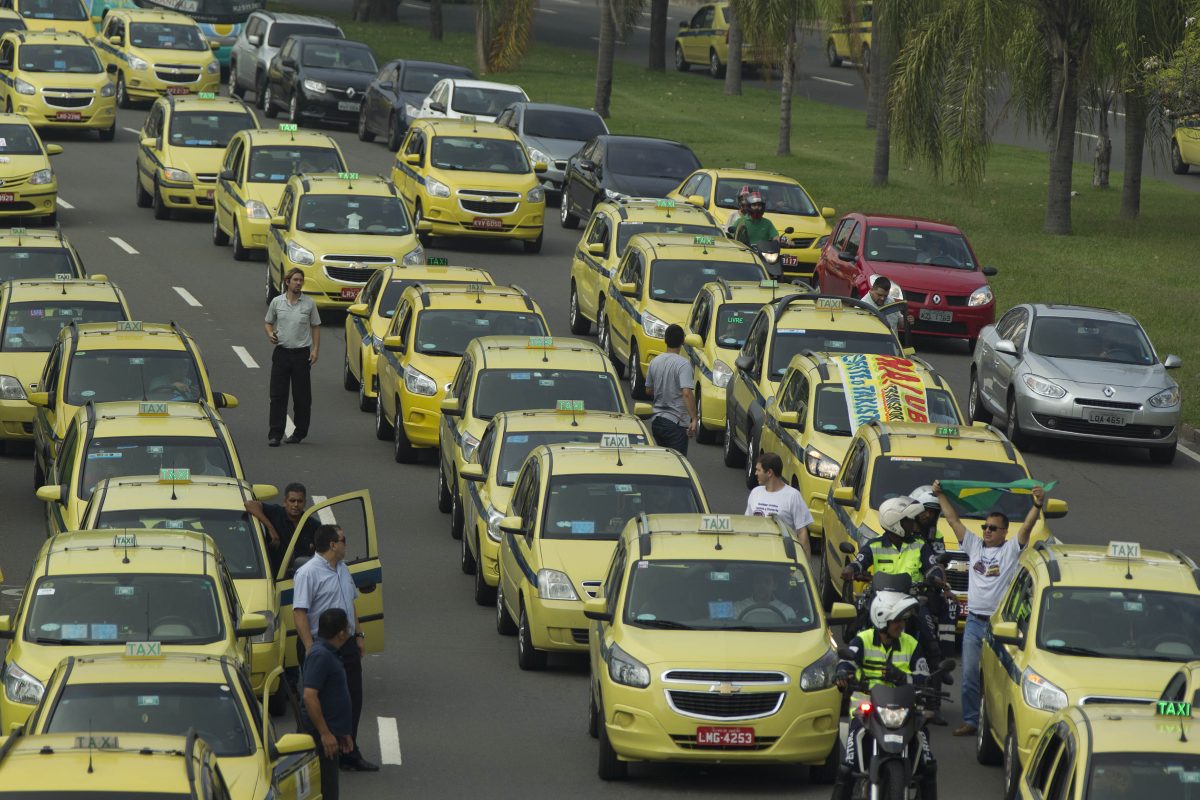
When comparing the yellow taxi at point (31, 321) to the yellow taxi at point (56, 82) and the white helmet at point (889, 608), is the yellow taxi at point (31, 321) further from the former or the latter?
the yellow taxi at point (56, 82)

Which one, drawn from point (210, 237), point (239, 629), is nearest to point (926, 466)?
point (239, 629)

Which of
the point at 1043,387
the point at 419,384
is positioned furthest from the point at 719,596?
the point at 1043,387

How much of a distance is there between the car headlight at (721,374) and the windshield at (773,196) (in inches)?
383

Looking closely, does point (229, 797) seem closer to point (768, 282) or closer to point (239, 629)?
point (239, 629)

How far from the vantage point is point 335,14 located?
70.5m

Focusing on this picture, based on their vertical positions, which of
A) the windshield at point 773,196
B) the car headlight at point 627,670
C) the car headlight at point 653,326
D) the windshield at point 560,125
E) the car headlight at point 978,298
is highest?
the windshield at point 560,125

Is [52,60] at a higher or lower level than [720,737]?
higher

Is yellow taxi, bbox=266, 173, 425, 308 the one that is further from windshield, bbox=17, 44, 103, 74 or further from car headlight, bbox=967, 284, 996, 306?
windshield, bbox=17, 44, 103, 74

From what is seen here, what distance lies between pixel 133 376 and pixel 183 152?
15.9 m

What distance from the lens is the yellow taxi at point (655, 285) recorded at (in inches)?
1052

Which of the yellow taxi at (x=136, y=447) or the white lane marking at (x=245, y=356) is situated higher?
the yellow taxi at (x=136, y=447)

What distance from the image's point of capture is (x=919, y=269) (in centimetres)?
3089

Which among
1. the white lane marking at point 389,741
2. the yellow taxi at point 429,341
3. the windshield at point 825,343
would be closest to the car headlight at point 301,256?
the yellow taxi at point 429,341

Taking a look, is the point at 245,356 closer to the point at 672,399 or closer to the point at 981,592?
the point at 672,399
